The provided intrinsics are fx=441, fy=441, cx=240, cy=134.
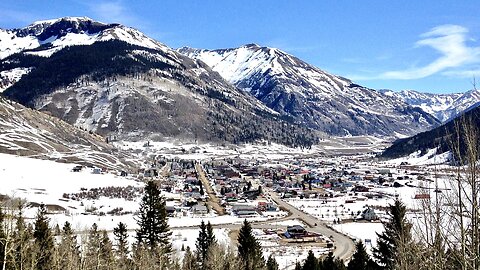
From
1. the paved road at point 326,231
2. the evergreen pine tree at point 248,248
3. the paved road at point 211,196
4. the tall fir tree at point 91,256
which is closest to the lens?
the tall fir tree at point 91,256


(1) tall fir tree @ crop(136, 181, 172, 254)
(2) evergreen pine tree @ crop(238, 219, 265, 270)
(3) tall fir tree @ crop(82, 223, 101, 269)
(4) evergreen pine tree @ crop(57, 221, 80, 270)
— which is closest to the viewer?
(4) evergreen pine tree @ crop(57, 221, 80, 270)

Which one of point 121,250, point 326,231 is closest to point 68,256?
point 121,250

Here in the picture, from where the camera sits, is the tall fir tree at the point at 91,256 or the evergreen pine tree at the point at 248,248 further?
the evergreen pine tree at the point at 248,248

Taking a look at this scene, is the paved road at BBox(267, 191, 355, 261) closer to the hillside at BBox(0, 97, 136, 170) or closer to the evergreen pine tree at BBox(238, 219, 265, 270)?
the evergreen pine tree at BBox(238, 219, 265, 270)

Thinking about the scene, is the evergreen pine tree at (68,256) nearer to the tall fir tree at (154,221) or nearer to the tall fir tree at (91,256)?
the tall fir tree at (91,256)

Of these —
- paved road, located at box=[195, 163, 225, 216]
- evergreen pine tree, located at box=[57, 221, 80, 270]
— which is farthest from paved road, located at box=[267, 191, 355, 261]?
evergreen pine tree, located at box=[57, 221, 80, 270]

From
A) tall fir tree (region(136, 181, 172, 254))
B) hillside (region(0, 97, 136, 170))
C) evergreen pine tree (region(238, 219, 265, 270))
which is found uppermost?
hillside (region(0, 97, 136, 170))

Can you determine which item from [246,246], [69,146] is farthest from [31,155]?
[246,246]

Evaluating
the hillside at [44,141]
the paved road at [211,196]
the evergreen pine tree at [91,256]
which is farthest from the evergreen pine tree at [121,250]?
the hillside at [44,141]

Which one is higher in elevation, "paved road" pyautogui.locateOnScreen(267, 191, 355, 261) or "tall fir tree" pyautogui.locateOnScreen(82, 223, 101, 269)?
"tall fir tree" pyautogui.locateOnScreen(82, 223, 101, 269)
